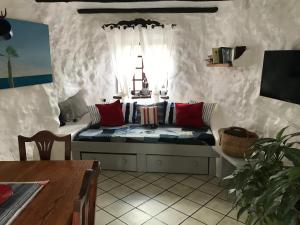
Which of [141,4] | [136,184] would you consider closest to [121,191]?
[136,184]

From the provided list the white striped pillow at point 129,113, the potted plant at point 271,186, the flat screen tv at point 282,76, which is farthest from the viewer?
the white striped pillow at point 129,113

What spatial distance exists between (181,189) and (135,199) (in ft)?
1.78

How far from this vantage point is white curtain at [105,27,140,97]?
158 inches

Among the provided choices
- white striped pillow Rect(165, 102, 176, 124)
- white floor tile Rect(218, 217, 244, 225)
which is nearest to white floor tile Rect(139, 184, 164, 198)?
white floor tile Rect(218, 217, 244, 225)

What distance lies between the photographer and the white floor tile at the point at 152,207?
8.06 feet

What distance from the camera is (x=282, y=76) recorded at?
2195 mm

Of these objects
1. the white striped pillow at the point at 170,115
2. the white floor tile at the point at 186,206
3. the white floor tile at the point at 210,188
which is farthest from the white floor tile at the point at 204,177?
the white striped pillow at the point at 170,115

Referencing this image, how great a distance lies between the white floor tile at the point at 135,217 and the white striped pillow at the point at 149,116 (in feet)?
4.85

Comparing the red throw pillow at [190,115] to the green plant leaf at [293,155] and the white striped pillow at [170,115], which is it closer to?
the white striped pillow at [170,115]

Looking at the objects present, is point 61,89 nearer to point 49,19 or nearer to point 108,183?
point 49,19

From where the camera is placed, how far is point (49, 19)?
320cm

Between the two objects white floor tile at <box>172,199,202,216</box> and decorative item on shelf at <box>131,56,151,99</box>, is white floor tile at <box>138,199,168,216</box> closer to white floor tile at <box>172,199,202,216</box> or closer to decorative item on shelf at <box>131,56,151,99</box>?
white floor tile at <box>172,199,202,216</box>

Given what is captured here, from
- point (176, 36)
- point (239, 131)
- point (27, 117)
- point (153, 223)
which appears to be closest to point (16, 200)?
point (153, 223)

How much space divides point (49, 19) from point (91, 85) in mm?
1256
